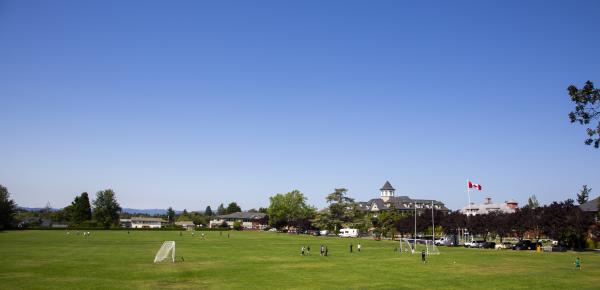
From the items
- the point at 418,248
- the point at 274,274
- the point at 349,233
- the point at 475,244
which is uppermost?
the point at 349,233

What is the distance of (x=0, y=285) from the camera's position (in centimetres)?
3219

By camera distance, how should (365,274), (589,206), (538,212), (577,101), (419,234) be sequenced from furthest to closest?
(419,234), (589,206), (538,212), (365,274), (577,101)

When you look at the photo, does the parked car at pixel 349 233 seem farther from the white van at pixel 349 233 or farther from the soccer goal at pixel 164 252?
the soccer goal at pixel 164 252

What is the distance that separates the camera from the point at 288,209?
18800 cm

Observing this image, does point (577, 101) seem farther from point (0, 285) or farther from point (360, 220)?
point (360, 220)

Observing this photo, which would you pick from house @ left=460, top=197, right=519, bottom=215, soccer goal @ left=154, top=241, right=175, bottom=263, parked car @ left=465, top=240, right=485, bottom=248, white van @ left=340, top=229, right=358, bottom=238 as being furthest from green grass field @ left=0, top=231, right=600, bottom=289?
house @ left=460, top=197, right=519, bottom=215

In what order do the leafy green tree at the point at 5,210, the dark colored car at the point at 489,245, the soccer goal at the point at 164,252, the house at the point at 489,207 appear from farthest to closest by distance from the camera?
Result: the house at the point at 489,207
the leafy green tree at the point at 5,210
the dark colored car at the point at 489,245
the soccer goal at the point at 164,252

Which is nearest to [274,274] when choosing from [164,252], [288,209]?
[164,252]

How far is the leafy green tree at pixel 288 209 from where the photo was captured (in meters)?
187

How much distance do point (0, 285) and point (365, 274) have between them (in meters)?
27.6

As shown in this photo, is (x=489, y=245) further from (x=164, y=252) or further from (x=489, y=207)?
(x=489, y=207)

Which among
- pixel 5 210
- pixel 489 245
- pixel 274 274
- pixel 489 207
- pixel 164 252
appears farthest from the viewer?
pixel 489 207

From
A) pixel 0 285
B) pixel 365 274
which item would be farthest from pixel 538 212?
pixel 0 285

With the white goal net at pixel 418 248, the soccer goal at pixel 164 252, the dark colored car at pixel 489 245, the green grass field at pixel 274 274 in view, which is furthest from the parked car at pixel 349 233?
the soccer goal at pixel 164 252
